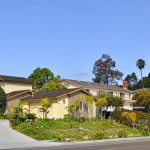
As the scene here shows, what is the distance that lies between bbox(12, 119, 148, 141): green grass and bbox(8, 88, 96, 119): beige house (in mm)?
4049

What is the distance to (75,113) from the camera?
172ft

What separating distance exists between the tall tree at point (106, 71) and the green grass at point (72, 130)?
71.4 m

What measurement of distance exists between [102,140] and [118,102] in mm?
31319

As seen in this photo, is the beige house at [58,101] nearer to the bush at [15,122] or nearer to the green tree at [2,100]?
the green tree at [2,100]

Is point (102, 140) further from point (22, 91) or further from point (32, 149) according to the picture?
point (22, 91)

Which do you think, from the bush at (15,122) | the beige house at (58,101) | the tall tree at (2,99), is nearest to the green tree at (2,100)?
the tall tree at (2,99)

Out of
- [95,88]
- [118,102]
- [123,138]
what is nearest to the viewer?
[123,138]

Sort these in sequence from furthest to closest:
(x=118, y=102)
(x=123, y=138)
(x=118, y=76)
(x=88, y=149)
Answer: (x=118, y=76), (x=118, y=102), (x=123, y=138), (x=88, y=149)

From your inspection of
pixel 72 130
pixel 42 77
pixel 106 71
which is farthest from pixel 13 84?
pixel 106 71

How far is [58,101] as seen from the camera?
5144cm

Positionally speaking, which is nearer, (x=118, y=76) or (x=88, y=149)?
(x=88, y=149)

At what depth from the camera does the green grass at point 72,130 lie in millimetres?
34000

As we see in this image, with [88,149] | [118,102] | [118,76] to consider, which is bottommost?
[88,149]

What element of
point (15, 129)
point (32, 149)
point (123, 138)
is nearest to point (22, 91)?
point (15, 129)
